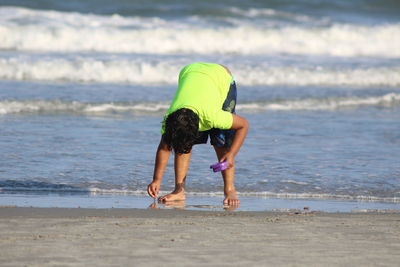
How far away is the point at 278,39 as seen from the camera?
20.0m

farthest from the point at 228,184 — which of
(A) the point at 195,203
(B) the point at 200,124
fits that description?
(B) the point at 200,124

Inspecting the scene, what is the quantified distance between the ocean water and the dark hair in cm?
116

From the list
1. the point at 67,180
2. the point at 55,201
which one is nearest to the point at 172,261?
the point at 55,201

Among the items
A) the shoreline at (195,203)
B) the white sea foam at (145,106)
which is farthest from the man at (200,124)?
the white sea foam at (145,106)

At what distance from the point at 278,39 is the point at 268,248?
16253mm

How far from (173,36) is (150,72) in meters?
4.93

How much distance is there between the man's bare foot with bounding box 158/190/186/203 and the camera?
5.68 metres

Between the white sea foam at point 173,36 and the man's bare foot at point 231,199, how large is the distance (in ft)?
39.0

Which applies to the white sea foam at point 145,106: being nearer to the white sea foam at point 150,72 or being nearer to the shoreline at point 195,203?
the white sea foam at point 150,72

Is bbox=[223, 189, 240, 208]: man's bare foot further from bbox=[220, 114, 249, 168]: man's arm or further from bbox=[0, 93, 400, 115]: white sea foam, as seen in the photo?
bbox=[0, 93, 400, 115]: white sea foam

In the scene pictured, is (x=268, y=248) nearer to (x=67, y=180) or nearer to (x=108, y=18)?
(x=67, y=180)

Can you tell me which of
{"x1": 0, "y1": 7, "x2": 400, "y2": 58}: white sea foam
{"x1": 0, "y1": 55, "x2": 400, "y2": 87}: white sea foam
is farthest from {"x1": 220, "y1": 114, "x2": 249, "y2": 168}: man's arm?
{"x1": 0, "y1": 7, "x2": 400, "y2": 58}: white sea foam

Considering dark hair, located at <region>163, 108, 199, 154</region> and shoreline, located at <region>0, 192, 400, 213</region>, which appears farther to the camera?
shoreline, located at <region>0, 192, 400, 213</region>

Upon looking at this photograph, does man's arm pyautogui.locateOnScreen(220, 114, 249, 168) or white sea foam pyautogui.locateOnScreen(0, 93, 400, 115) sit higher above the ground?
white sea foam pyautogui.locateOnScreen(0, 93, 400, 115)
